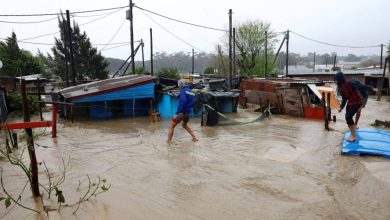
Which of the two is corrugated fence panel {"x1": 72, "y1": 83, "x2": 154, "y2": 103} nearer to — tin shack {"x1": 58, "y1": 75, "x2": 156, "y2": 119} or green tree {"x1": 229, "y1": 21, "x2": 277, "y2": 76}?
tin shack {"x1": 58, "y1": 75, "x2": 156, "y2": 119}

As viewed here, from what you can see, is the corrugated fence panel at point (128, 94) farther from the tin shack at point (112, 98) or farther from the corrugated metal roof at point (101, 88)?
the corrugated metal roof at point (101, 88)

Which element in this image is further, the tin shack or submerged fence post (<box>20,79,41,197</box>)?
the tin shack

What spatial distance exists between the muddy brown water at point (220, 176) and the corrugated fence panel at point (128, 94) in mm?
3606

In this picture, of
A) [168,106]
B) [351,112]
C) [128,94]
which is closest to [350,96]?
[351,112]

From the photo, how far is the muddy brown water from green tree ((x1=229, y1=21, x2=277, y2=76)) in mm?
28956

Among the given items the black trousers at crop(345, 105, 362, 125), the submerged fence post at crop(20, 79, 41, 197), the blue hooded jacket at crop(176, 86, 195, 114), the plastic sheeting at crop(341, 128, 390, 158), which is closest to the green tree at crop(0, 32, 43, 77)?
the blue hooded jacket at crop(176, 86, 195, 114)

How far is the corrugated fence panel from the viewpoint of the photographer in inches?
547

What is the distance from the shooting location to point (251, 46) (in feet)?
126

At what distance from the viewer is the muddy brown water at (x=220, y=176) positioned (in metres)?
4.67

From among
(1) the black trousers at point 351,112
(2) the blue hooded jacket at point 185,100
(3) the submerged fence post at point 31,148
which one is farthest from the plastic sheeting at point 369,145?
(3) the submerged fence post at point 31,148

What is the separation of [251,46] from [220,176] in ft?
111

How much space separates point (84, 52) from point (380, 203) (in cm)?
3467

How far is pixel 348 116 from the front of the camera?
787 cm

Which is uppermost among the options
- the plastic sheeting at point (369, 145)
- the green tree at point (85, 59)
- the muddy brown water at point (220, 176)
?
the green tree at point (85, 59)
